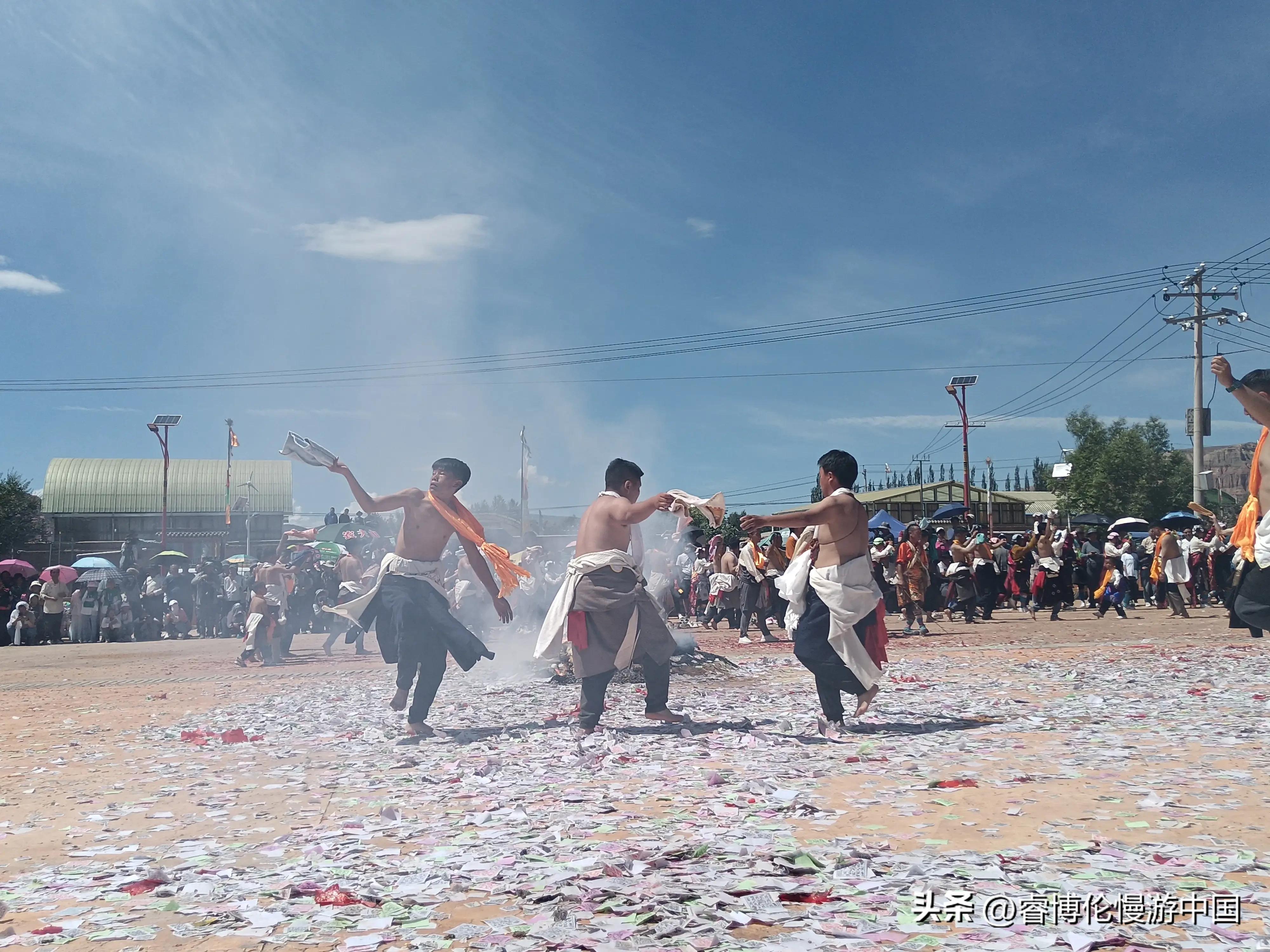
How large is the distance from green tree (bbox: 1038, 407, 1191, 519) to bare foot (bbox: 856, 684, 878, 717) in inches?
2566

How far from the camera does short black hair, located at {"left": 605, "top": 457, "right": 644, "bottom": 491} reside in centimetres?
757

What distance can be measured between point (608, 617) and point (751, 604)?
10.6 m

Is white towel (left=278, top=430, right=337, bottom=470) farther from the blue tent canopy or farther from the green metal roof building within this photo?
the green metal roof building

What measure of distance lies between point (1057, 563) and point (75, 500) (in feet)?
200

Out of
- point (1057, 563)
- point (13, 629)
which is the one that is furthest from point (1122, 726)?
point (13, 629)

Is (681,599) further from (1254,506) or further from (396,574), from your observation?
(1254,506)

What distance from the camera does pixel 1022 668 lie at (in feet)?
37.1

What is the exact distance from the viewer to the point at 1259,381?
18.7ft

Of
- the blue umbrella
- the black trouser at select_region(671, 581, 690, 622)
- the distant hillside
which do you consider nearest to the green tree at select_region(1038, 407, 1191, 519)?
the distant hillside

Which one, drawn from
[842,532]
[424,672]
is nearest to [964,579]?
[842,532]

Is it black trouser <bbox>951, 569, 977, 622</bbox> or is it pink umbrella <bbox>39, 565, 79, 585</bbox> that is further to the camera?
pink umbrella <bbox>39, 565, 79, 585</bbox>

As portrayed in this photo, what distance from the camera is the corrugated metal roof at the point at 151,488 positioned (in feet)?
206

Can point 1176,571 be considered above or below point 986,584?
above

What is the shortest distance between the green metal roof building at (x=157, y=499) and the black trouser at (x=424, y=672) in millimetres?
52661
